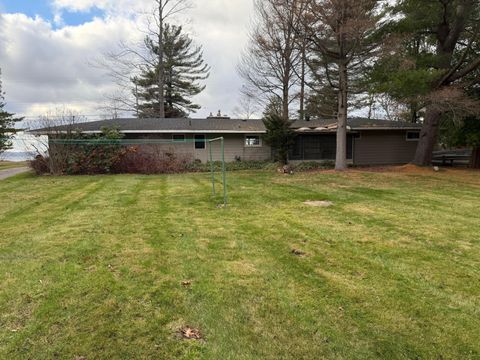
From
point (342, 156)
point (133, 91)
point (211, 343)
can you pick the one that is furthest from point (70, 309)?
point (133, 91)

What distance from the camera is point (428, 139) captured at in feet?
54.0

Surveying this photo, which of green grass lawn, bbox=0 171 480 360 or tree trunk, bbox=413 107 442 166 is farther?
tree trunk, bbox=413 107 442 166

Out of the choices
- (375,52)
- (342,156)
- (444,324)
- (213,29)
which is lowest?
(444,324)

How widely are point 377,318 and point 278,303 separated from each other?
2.72 feet

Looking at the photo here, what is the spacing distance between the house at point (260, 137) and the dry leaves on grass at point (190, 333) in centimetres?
1575

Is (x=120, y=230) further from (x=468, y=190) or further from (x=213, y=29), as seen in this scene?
(x=213, y=29)

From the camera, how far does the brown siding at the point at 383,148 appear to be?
20.7 m

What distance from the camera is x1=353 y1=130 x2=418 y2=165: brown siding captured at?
2073 cm

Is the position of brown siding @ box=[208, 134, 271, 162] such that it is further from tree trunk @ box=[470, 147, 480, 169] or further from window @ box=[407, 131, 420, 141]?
tree trunk @ box=[470, 147, 480, 169]

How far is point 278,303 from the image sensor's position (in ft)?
10.2

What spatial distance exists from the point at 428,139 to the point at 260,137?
8.62 meters

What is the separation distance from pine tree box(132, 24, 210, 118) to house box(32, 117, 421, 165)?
10560mm

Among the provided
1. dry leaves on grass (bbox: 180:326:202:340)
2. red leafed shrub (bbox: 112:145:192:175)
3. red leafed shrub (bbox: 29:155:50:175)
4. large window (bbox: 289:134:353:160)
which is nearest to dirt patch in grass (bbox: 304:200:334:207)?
dry leaves on grass (bbox: 180:326:202:340)

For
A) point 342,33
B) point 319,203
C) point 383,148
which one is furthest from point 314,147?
point 319,203
